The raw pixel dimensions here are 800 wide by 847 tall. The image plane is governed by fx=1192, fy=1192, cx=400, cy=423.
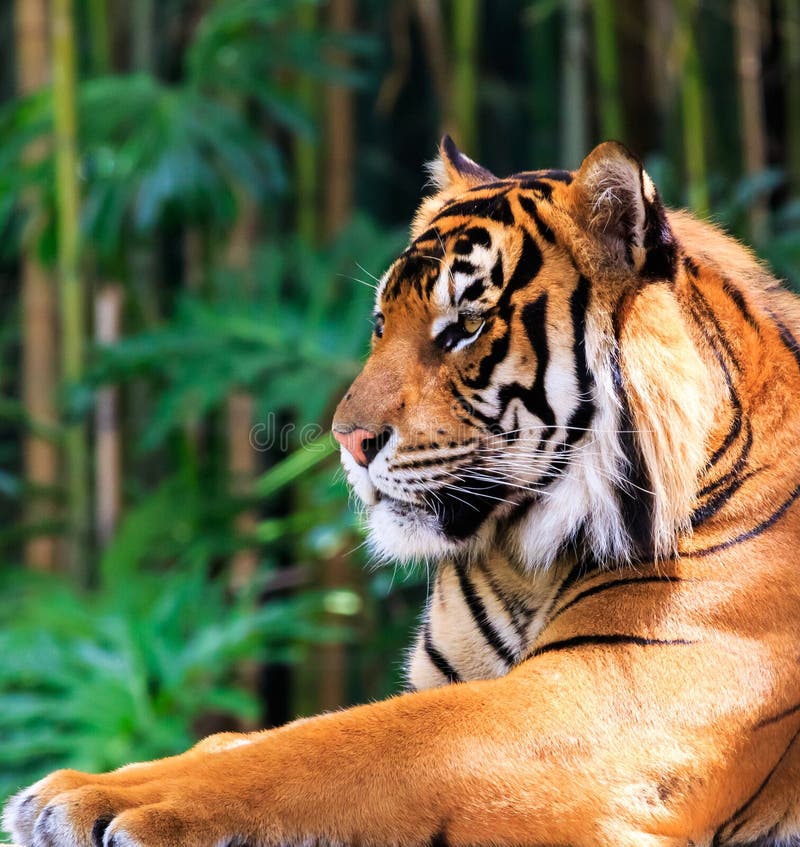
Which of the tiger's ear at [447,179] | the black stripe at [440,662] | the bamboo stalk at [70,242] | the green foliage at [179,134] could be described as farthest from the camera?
the bamboo stalk at [70,242]

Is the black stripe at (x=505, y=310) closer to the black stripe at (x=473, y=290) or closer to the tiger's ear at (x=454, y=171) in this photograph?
the black stripe at (x=473, y=290)

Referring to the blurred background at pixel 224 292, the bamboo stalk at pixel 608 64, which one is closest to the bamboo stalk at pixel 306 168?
the blurred background at pixel 224 292

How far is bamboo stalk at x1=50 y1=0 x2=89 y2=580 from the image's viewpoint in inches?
152

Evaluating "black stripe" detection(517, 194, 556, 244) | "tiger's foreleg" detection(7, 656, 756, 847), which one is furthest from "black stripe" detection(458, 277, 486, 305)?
"tiger's foreleg" detection(7, 656, 756, 847)

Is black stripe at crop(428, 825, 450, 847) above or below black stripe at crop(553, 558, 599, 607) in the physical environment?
below

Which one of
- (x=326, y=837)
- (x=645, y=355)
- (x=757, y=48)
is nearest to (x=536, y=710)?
(x=326, y=837)

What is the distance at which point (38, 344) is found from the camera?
4.70 m

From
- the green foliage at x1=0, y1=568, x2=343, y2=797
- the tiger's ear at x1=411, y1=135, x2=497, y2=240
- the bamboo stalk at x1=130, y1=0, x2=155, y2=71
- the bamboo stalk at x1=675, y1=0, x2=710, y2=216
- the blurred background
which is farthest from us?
the bamboo stalk at x1=130, y1=0, x2=155, y2=71

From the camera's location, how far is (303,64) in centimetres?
375

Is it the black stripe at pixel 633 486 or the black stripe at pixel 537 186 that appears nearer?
the black stripe at pixel 633 486

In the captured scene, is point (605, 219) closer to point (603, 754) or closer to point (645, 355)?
point (645, 355)

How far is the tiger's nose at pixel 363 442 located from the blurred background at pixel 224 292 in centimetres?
107

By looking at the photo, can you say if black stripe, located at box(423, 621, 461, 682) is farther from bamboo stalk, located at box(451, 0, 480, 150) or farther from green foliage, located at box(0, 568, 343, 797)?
bamboo stalk, located at box(451, 0, 480, 150)

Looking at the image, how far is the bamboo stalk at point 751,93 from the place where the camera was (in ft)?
14.7
